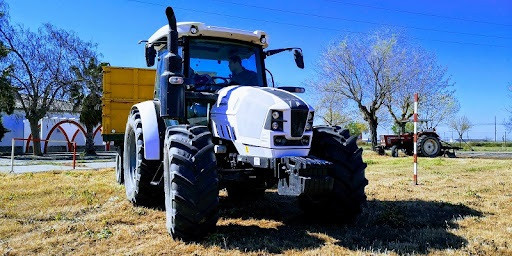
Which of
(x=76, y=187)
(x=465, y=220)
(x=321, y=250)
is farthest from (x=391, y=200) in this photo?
(x=76, y=187)

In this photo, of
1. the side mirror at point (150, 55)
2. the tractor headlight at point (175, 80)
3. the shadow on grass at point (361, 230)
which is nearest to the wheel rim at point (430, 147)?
the shadow on grass at point (361, 230)

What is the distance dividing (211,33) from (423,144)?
783 inches

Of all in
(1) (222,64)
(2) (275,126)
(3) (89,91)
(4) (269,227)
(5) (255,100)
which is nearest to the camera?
(2) (275,126)

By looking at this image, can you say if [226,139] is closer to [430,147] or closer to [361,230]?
[361,230]

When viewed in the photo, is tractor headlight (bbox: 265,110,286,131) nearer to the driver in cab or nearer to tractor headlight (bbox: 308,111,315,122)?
tractor headlight (bbox: 308,111,315,122)

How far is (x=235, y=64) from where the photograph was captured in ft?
20.4

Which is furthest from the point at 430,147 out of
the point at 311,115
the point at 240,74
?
the point at 311,115

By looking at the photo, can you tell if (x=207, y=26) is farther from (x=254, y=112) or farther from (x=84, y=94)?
(x=84, y=94)

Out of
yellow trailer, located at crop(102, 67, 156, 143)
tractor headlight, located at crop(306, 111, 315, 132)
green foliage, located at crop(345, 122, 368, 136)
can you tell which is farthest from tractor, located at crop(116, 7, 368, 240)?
green foliage, located at crop(345, 122, 368, 136)

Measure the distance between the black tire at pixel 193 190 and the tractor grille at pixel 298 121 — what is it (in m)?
0.93

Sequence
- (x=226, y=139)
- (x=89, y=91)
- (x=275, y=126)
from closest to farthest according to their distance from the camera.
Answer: (x=275, y=126), (x=226, y=139), (x=89, y=91)

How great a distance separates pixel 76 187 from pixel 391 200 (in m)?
6.37

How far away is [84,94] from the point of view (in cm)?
3052

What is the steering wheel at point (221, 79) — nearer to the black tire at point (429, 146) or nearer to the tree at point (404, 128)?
the black tire at point (429, 146)
